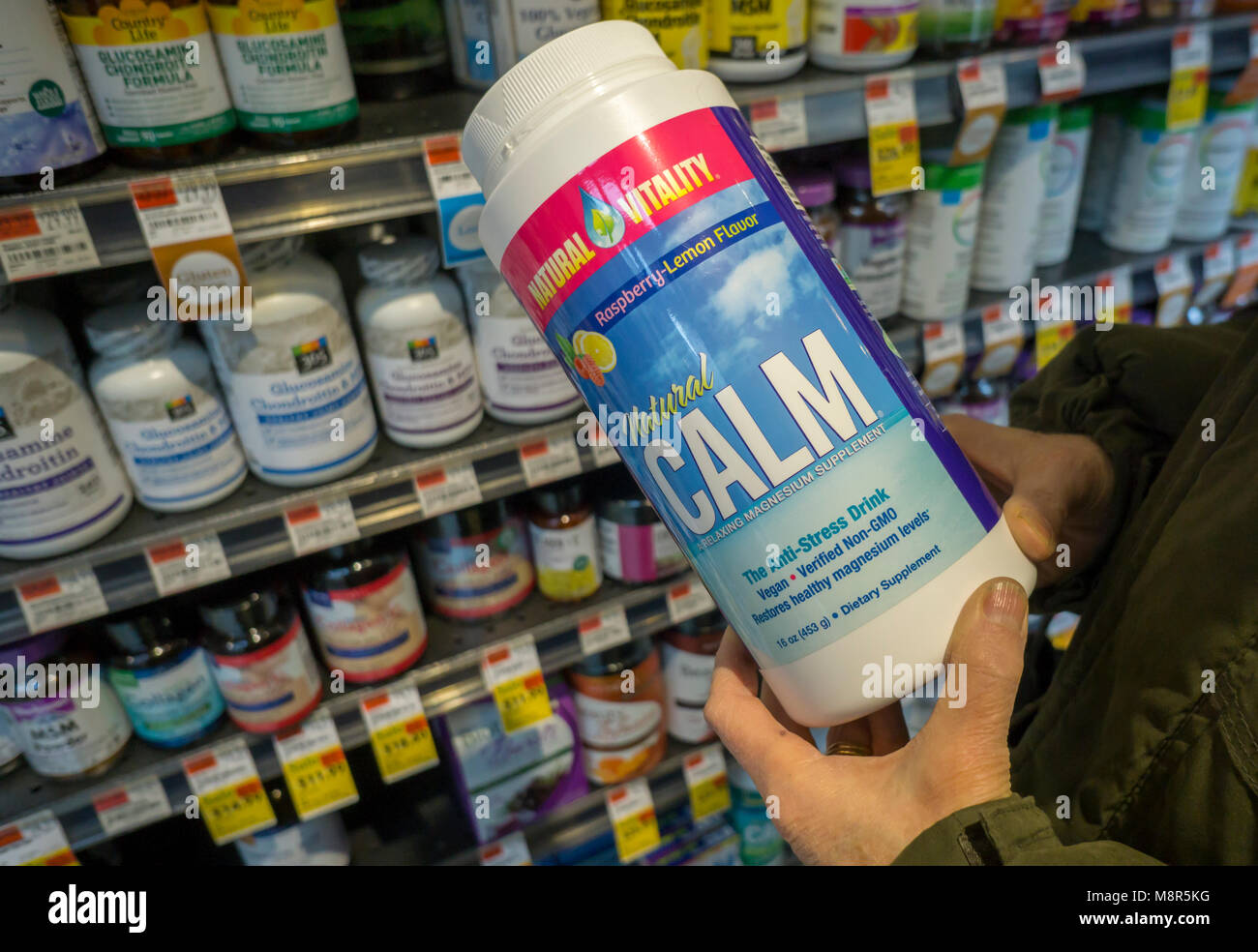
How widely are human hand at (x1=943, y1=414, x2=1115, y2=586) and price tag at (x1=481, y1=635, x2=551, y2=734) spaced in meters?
0.73

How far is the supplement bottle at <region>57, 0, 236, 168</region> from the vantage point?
0.77m

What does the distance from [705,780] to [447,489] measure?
83 centimetres

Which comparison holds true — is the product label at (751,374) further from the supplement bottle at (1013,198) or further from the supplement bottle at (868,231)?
the supplement bottle at (1013,198)

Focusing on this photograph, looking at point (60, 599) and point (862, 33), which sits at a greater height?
point (862, 33)

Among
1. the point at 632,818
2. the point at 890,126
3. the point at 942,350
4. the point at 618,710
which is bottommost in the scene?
the point at 632,818

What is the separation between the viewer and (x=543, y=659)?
1.27 metres

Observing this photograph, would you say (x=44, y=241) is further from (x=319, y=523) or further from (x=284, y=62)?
(x=319, y=523)

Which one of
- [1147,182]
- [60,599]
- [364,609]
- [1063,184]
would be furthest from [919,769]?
[1147,182]

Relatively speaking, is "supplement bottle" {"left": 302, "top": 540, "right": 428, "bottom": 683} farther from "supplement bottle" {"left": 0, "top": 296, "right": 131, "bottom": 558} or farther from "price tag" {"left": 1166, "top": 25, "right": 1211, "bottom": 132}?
"price tag" {"left": 1166, "top": 25, "right": 1211, "bottom": 132}

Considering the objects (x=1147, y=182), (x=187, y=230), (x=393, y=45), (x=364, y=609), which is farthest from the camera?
(x=1147, y=182)

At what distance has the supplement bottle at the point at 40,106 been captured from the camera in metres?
0.73

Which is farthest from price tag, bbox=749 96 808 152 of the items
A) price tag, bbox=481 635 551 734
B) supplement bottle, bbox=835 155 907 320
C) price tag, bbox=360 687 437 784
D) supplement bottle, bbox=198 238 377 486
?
price tag, bbox=360 687 437 784

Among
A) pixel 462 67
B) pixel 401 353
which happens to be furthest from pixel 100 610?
pixel 462 67

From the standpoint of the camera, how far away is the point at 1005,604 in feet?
1.68
